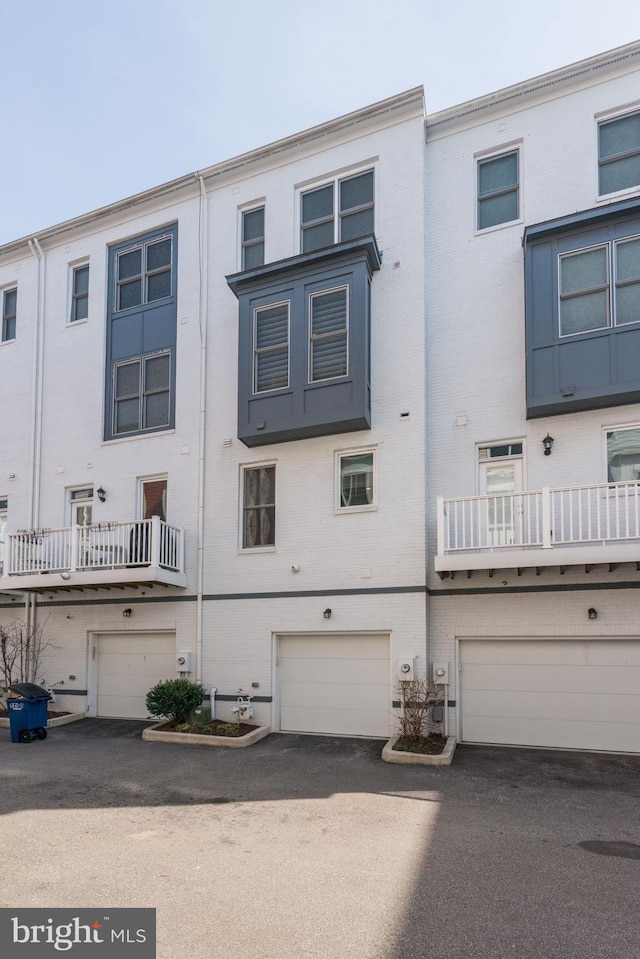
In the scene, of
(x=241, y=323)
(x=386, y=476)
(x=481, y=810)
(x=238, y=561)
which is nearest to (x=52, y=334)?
(x=241, y=323)

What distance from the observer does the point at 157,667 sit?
13.4 m

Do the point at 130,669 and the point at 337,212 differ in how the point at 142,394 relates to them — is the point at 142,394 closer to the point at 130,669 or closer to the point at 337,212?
the point at 337,212

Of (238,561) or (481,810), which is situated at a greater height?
(238,561)

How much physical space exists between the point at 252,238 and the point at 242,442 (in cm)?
448

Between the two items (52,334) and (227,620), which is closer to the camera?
(227,620)

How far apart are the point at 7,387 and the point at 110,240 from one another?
4.28 m

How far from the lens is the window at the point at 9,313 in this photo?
16547mm

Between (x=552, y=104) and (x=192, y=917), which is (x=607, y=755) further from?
(x=552, y=104)

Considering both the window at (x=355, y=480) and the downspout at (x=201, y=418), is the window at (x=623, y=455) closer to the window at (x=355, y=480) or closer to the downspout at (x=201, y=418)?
the window at (x=355, y=480)

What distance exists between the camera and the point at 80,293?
52.1ft

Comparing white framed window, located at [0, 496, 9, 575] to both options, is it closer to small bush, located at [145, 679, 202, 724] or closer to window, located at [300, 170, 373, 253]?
small bush, located at [145, 679, 202, 724]

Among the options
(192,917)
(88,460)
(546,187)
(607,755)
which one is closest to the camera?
(192,917)

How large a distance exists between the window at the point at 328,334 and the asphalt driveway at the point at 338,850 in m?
6.61

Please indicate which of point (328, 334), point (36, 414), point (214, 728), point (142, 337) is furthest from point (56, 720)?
point (328, 334)
